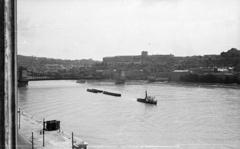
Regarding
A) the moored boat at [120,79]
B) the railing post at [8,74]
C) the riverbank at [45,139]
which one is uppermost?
the railing post at [8,74]

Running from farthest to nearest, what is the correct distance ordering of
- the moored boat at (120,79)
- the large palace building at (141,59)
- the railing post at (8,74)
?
the large palace building at (141,59) < the moored boat at (120,79) < the railing post at (8,74)

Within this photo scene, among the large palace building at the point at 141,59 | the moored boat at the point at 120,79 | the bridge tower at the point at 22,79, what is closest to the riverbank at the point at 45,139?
the bridge tower at the point at 22,79

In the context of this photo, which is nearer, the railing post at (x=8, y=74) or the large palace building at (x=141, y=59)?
the railing post at (x=8, y=74)

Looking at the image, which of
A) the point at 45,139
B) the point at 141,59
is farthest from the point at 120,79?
the point at 45,139

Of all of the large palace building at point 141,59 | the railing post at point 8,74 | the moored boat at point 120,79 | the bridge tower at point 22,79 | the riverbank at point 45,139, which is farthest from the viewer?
the large palace building at point 141,59

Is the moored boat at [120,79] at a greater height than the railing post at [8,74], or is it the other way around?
the railing post at [8,74]

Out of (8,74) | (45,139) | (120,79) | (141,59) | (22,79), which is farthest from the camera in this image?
(141,59)

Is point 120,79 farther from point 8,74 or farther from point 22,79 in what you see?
point 8,74

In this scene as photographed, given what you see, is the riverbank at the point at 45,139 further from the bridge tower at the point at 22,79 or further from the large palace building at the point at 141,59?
the large palace building at the point at 141,59

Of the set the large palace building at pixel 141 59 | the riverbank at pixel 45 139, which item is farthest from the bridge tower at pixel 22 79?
the large palace building at pixel 141 59
